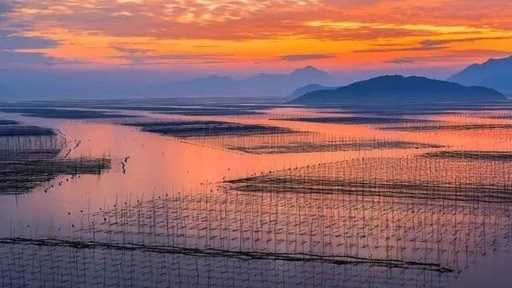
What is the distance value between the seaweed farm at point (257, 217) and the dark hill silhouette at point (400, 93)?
130810mm

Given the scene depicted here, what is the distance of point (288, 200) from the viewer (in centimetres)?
2494

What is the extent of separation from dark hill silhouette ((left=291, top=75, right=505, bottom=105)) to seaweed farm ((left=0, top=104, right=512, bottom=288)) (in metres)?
131

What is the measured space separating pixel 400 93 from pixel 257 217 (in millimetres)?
159846

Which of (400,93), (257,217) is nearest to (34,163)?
(257,217)

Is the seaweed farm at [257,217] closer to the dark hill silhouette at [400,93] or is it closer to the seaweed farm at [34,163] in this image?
the seaweed farm at [34,163]

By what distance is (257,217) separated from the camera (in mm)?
22047

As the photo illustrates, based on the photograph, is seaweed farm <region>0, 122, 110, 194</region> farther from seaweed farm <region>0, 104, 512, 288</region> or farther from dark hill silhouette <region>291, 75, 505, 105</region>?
dark hill silhouette <region>291, 75, 505, 105</region>

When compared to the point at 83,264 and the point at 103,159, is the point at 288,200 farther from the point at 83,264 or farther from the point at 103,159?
the point at 103,159

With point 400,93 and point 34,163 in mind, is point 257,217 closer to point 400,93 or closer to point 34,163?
point 34,163

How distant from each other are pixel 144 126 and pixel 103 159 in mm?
29499

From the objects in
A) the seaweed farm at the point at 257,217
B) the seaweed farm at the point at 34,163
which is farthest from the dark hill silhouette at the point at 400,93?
the seaweed farm at the point at 257,217

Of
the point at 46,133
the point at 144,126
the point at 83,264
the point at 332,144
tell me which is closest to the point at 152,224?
the point at 83,264

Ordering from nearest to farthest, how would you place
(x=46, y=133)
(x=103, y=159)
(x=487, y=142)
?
1. (x=103, y=159)
2. (x=487, y=142)
3. (x=46, y=133)

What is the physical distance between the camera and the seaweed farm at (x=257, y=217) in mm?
16547
